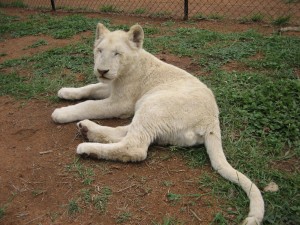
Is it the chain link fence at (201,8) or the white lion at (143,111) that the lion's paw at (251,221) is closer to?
the white lion at (143,111)

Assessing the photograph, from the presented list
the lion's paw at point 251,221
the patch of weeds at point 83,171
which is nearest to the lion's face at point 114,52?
the patch of weeds at point 83,171

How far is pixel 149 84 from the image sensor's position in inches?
162

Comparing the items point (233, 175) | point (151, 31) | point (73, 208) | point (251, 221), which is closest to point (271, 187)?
point (233, 175)

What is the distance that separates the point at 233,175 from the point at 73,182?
4.92 feet

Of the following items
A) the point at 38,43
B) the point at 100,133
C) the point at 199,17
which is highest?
the point at 199,17

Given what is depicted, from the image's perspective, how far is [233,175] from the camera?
299 cm

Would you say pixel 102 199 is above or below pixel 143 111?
below

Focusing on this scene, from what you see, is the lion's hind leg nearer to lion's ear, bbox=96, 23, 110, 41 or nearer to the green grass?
lion's ear, bbox=96, 23, 110, 41

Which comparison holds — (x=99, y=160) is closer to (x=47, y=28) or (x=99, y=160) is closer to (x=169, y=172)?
(x=169, y=172)

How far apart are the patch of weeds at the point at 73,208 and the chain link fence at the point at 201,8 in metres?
6.31

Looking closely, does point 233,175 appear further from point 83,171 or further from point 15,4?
point 15,4

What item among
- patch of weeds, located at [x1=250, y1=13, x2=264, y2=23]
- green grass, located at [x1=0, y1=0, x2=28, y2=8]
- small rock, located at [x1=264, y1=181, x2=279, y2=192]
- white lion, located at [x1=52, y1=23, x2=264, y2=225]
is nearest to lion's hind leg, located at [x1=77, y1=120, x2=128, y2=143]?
white lion, located at [x1=52, y1=23, x2=264, y2=225]

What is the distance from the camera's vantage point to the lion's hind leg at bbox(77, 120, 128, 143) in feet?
11.8

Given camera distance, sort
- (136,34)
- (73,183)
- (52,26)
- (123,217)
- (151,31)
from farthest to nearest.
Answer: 1. (52,26)
2. (151,31)
3. (136,34)
4. (73,183)
5. (123,217)
